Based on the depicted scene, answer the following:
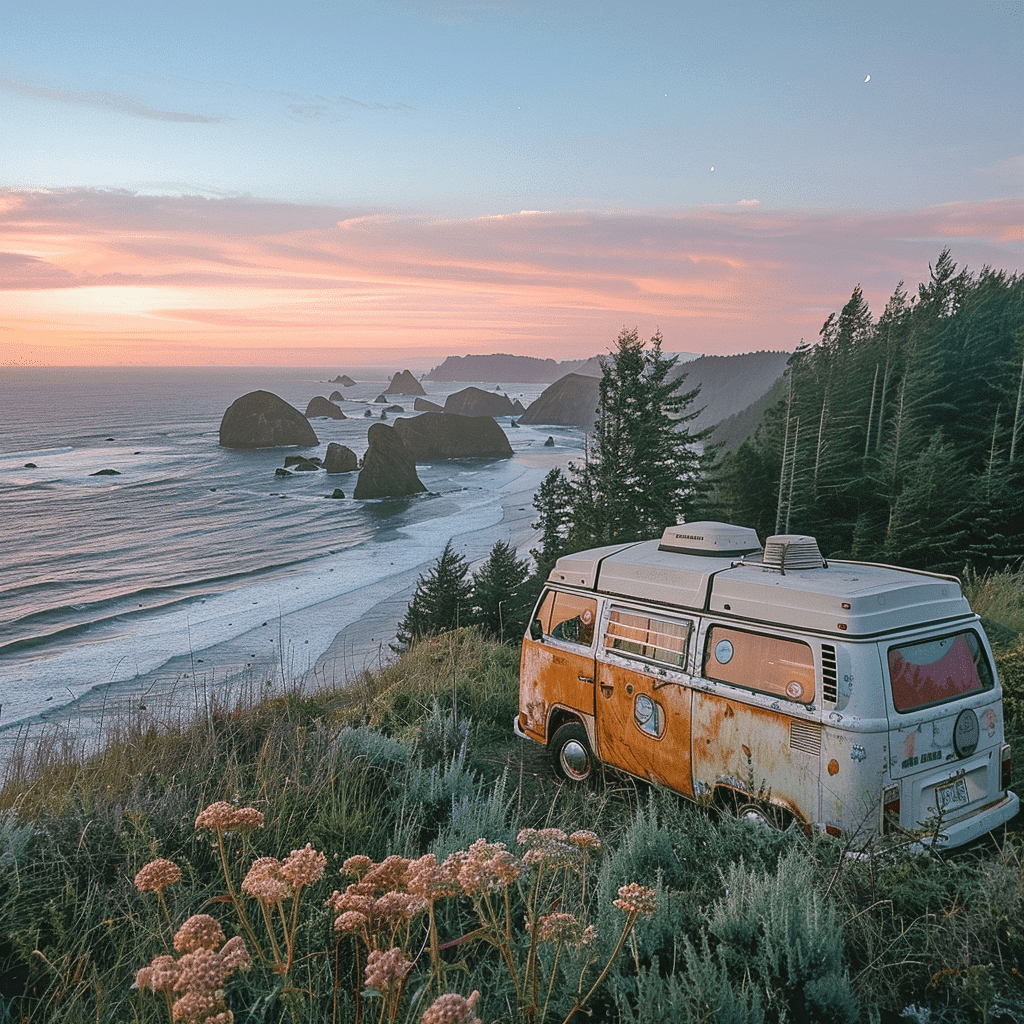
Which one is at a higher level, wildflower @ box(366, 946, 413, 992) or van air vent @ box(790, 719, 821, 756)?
wildflower @ box(366, 946, 413, 992)

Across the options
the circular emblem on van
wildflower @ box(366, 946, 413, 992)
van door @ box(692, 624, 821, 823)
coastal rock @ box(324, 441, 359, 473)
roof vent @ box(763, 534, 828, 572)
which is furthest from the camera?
coastal rock @ box(324, 441, 359, 473)

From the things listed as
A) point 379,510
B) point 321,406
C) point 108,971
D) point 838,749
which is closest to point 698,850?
point 838,749

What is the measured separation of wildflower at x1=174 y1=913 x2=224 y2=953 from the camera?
Answer: 1.83 m

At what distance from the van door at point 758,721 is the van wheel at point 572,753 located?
1.41 m

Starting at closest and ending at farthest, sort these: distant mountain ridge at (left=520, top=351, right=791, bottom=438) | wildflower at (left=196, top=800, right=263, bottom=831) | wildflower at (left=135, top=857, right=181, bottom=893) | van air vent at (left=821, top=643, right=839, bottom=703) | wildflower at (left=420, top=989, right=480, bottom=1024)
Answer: wildflower at (left=420, top=989, right=480, bottom=1024) < wildflower at (left=135, top=857, right=181, bottom=893) < wildflower at (left=196, top=800, right=263, bottom=831) < van air vent at (left=821, top=643, right=839, bottom=703) < distant mountain ridge at (left=520, top=351, right=791, bottom=438)

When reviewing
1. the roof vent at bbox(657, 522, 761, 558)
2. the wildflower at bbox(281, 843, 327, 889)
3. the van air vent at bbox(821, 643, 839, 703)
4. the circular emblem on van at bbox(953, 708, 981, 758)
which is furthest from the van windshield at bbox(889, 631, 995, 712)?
the wildflower at bbox(281, 843, 327, 889)

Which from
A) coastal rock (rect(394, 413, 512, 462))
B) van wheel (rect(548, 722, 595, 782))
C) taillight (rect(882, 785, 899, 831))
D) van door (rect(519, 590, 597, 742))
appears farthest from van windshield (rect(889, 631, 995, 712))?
coastal rock (rect(394, 413, 512, 462))

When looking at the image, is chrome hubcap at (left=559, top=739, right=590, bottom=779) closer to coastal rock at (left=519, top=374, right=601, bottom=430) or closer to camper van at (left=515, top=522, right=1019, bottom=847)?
camper van at (left=515, top=522, right=1019, bottom=847)

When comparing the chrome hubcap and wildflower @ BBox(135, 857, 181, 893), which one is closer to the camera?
wildflower @ BBox(135, 857, 181, 893)

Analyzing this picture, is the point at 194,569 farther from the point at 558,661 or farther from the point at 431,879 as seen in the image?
the point at 431,879

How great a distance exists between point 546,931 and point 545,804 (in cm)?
452

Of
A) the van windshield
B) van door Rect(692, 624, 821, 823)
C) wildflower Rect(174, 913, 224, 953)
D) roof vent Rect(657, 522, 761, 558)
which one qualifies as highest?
roof vent Rect(657, 522, 761, 558)

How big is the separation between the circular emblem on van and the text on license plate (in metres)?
0.20

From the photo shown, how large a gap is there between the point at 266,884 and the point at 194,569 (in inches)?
1526
